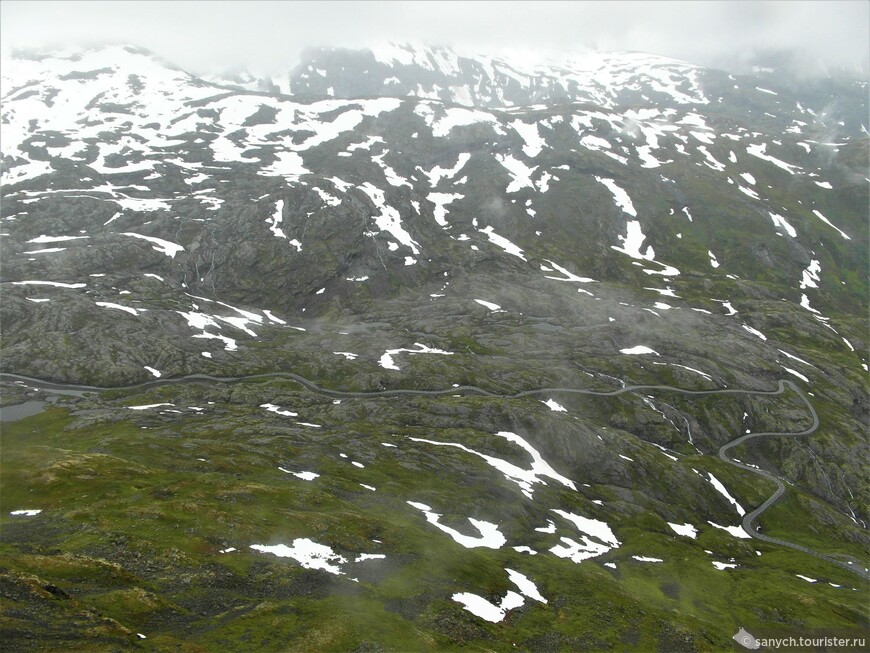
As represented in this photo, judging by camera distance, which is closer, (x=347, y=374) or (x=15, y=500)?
(x=15, y=500)

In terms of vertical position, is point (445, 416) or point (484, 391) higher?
point (484, 391)

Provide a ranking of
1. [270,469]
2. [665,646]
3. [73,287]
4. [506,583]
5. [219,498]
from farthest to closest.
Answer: [73,287], [270,469], [219,498], [506,583], [665,646]

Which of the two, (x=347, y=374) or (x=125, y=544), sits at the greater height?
(x=125, y=544)

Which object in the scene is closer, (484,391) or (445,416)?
(445,416)

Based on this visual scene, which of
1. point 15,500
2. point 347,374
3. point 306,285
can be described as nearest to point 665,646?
point 15,500

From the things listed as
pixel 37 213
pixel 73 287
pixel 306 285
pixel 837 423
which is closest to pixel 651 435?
pixel 837 423

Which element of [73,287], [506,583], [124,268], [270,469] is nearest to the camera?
[506,583]

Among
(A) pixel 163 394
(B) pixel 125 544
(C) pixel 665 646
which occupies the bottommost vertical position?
(A) pixel 163 394

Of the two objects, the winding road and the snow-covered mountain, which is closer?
the snow-covered mountain

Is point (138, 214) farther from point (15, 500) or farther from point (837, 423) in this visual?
point (837, 423)

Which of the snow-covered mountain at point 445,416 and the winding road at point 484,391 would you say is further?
the winding road at point 484,391
